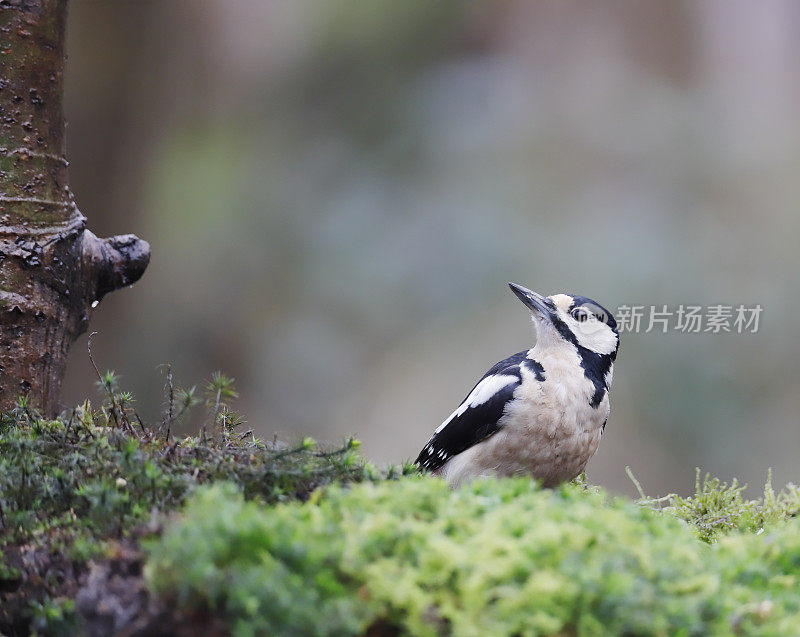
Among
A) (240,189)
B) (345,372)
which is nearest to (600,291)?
(345,372)

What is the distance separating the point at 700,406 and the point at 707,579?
5.08m

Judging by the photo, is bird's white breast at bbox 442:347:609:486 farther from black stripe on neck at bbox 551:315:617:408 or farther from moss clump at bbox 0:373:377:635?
moss clump at bbox 0:373:377:635

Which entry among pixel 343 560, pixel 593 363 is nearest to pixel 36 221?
pixel 343 560

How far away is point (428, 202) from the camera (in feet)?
22.6

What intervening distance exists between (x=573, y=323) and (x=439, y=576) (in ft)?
7.80

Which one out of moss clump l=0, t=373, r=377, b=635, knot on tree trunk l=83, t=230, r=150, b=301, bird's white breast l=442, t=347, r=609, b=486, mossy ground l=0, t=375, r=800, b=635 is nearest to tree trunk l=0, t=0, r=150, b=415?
knot on tree trunk l=83, t=230, r=150, b=301

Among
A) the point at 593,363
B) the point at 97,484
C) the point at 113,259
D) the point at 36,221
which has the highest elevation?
the point at 36,221

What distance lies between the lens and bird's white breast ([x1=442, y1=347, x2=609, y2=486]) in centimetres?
327

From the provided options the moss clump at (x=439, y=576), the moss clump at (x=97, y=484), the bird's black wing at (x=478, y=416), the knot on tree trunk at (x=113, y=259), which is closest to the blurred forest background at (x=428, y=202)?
the bird's black wing at (x=478, y=416)

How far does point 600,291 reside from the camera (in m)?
6.41

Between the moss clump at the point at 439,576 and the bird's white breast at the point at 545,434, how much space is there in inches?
64.6

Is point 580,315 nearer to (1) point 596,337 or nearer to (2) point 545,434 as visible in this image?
(1) point 596,337

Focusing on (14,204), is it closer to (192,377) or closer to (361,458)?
(361,458)

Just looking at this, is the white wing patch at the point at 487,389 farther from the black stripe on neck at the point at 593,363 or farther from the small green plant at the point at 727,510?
the small green plant at the point at 727,510
